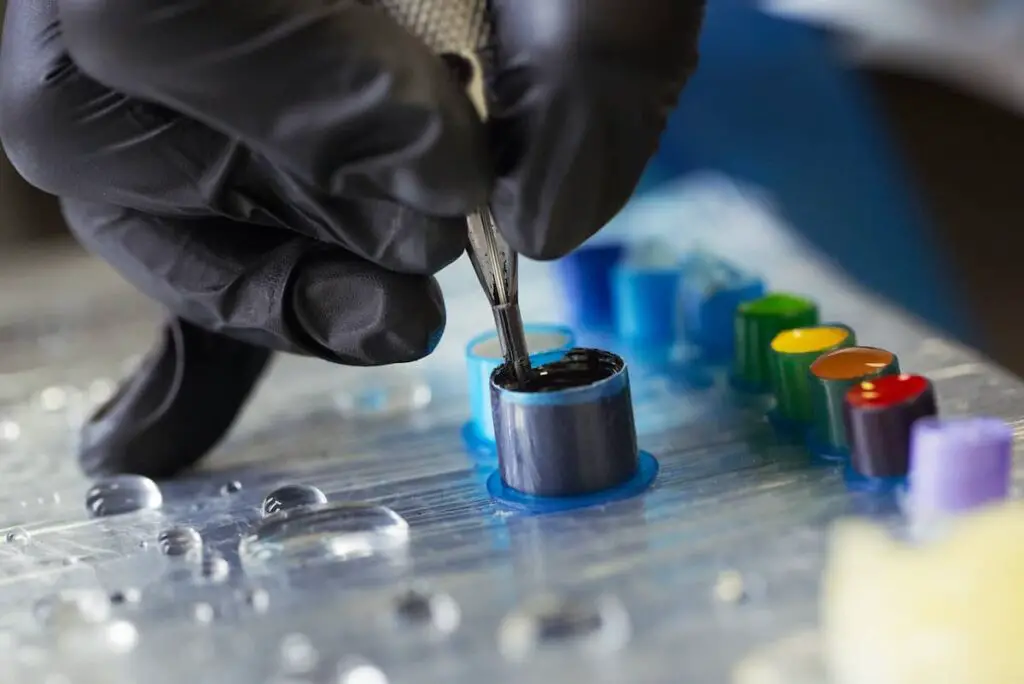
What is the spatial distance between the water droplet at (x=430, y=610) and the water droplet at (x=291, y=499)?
13cm

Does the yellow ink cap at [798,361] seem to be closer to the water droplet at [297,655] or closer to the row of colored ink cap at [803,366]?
the row of colored ink cap at [803,366]

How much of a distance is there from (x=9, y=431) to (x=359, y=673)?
0.47 meters

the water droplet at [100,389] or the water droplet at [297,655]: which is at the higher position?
the water droplet at [100,389]

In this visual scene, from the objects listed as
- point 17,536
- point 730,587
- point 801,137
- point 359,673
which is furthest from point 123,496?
point 801,137

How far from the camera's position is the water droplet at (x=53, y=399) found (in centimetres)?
82

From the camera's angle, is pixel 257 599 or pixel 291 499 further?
pixel 291 499

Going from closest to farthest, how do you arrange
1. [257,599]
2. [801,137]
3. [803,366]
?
[257,599]
[803,366]
[801,137]

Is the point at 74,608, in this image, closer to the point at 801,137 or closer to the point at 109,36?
the point at 109,36

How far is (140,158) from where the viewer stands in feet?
1.82

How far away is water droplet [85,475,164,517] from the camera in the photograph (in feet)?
2.06

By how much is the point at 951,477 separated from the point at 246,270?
38cm

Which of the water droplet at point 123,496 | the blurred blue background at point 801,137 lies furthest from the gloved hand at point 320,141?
the blurred blue background at point 801,137

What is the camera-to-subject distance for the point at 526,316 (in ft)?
3.00

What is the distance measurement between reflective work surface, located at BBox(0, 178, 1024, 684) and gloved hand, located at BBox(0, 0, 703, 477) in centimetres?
9
